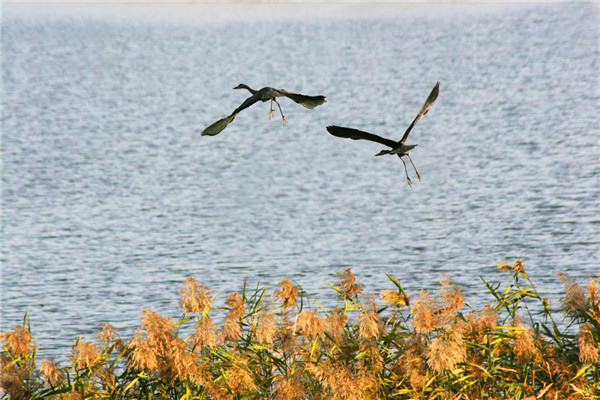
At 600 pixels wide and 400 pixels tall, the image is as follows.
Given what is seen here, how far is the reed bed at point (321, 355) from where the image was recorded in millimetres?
2875

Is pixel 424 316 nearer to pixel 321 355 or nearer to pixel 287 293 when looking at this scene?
pixel 321 355

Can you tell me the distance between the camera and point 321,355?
9.77ft

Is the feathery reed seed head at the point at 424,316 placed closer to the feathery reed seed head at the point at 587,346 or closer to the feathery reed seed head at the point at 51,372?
the feathery reed seed head at the point at 587,346

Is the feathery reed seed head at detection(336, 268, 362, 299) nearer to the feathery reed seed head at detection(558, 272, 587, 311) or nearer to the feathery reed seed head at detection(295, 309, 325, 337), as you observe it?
the feathery reed seed head at detection(295, 309, 325, 337)

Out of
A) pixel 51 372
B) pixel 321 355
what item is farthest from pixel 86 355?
pixel 321 355

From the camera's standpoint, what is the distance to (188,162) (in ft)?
35.3

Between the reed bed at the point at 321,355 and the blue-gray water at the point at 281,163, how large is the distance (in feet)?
6.50

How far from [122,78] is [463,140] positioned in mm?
8496

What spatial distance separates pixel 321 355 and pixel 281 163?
7.93 metres

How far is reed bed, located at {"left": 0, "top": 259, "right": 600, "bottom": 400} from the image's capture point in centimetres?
288

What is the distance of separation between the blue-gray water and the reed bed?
198 cm

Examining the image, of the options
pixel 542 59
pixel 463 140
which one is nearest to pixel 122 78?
pixel 463 140

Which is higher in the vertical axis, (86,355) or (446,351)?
(86,355)

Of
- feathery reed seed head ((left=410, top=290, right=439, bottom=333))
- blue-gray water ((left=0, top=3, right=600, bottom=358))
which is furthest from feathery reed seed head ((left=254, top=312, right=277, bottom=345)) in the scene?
blue-gray water ((left=0, top=3, right=600, bottom=358))
